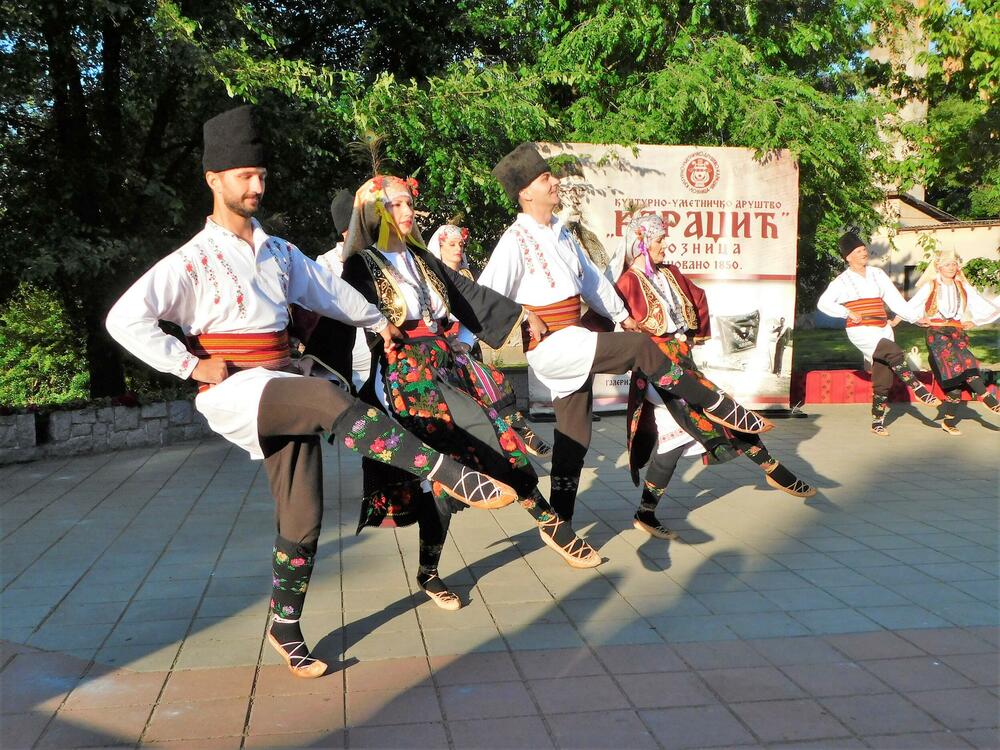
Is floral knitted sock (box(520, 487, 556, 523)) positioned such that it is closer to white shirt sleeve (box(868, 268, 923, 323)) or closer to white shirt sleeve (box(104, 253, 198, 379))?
white shirt sleeve (box(104, 253, 198, 379))

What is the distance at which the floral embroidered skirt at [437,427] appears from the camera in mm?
4203

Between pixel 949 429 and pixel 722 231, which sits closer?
pixel 949 429

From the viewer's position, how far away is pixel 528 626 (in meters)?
4.20

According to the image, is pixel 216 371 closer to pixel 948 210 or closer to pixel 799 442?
pixel 799 442

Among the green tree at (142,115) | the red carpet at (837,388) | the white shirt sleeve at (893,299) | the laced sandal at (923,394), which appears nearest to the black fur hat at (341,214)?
the green tree at (142,115)

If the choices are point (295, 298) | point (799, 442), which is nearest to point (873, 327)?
point (799, 442)

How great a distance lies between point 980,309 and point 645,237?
5.58 meters

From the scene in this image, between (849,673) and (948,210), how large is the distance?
43.9 meters

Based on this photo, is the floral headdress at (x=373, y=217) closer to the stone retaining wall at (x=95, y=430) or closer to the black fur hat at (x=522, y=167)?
the black fur hat at (x=522, y=167)

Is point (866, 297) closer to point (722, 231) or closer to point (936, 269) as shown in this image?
point (936, 269)

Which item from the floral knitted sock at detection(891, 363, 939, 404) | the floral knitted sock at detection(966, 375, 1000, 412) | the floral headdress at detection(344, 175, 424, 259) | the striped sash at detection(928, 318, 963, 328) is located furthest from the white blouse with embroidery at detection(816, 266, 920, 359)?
the floral headdress at detection(344, 175, 424, 259)

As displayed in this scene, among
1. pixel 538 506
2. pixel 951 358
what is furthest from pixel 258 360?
pixel 951 358

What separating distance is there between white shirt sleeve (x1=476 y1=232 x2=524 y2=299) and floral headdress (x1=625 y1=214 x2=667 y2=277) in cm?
99

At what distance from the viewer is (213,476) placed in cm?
786
